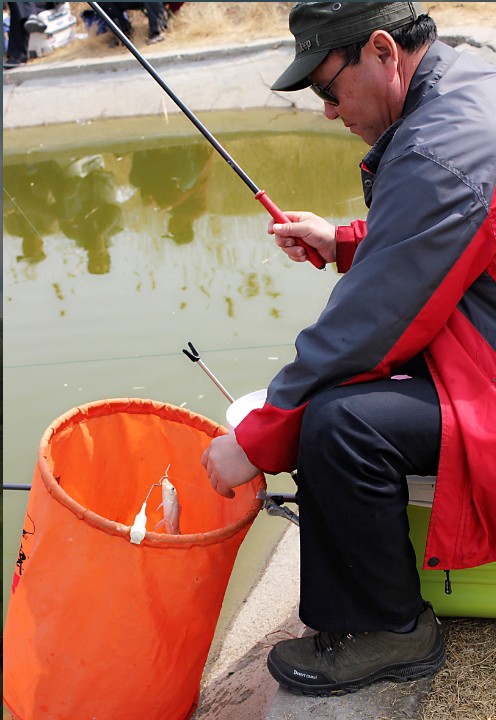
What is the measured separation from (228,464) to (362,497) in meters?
0.30

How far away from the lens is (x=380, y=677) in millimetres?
1936

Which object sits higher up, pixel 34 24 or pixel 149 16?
pixel 149 16

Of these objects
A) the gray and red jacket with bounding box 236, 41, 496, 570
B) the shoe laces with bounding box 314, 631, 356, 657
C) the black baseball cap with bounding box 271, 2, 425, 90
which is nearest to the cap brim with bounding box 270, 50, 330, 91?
the black baseball cap with bounding box 271, 2, 425, 90

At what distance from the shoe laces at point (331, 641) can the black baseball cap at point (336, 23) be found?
3.71 feet

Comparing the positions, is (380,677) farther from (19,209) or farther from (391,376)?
(19,209)

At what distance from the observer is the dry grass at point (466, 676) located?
188 cm

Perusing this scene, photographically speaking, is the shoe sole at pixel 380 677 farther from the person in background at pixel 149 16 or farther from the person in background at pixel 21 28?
the person in background at pixel 21 28

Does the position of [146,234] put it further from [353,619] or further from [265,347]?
[353,619]

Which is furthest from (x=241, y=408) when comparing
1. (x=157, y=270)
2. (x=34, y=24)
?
(x=34, y=24)

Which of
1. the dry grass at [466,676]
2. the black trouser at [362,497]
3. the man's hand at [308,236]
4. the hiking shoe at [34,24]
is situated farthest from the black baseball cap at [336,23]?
the hiking shoe at [34,24]

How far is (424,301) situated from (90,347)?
2.75 meters

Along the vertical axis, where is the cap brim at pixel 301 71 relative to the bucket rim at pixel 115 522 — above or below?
above

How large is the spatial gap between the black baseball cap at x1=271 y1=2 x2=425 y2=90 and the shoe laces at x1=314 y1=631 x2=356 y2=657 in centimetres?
113

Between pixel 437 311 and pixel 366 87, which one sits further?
pixel 366 87
